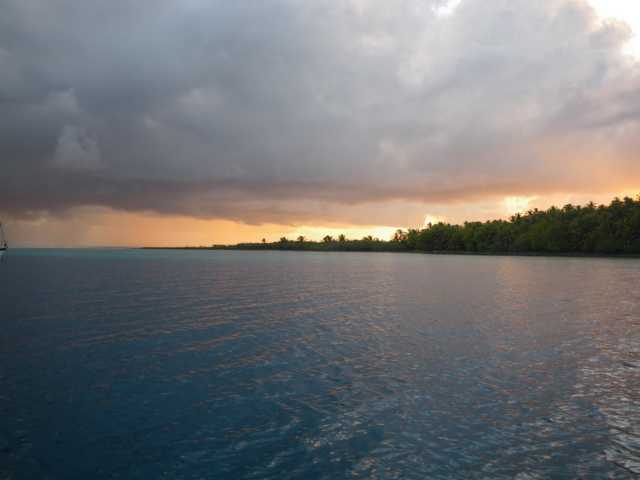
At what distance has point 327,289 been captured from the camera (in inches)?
2473

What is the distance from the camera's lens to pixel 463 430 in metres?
14.7

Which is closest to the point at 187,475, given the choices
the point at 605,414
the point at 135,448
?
the point at 135,448

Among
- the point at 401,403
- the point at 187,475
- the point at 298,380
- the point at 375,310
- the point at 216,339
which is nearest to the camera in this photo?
the point at 187,475

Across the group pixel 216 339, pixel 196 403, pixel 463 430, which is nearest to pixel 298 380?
pixel 196 403

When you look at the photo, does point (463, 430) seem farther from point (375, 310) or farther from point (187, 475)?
point (375, 310)

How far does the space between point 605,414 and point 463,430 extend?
18.3ft

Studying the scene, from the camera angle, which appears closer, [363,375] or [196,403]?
[196,403]

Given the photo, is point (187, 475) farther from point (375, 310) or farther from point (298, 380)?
point (375, 310)

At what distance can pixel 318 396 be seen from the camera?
18.0 metres

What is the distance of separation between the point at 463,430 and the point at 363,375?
6.70 meters

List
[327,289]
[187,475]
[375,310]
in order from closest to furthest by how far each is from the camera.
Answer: [187,475], [375,310], [327,289]

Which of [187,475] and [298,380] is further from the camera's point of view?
[298,380]

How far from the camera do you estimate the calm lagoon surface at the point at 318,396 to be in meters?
12.7

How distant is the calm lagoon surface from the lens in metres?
12.7
